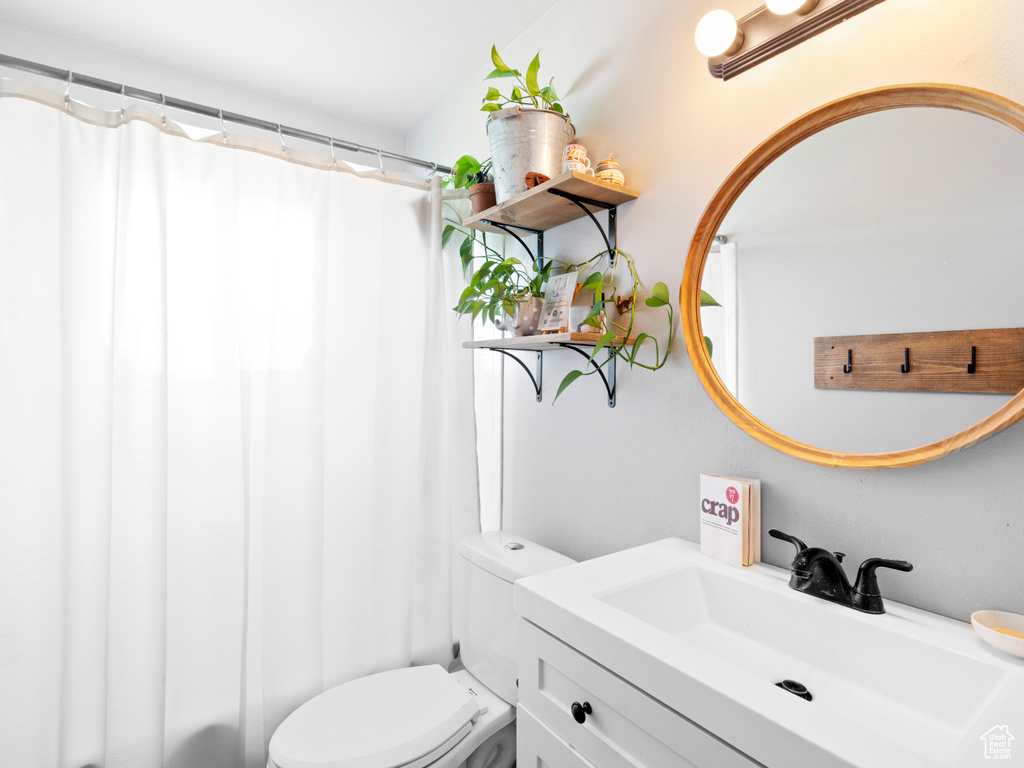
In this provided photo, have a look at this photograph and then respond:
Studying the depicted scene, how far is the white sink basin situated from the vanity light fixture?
39.0 inches

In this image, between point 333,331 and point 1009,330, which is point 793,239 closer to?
point 1009,330

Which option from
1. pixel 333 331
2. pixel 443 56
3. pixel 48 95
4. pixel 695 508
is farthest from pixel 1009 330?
pixel 48 95

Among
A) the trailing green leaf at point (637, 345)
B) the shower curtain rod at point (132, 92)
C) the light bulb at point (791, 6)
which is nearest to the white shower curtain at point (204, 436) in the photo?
the shower curtain rod at point (132, 92)

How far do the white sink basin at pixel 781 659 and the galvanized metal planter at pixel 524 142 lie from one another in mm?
990

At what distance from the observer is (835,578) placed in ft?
2.98

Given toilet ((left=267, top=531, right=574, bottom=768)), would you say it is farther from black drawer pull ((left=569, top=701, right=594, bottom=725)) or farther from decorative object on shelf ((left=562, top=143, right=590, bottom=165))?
decorative object on shelf ((left=562, top=143, right=590, bottom=165))

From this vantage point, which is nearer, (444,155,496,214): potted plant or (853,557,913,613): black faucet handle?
(853,557,913,613): black faucet handle

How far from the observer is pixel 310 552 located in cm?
162

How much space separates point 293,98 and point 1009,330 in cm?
242

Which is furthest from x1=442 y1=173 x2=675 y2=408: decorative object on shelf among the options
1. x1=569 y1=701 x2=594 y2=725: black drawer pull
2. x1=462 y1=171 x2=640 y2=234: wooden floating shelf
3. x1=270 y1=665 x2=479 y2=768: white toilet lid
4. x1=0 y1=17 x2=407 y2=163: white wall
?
x1=0 y1=17 x2=407 y2=163: white wall

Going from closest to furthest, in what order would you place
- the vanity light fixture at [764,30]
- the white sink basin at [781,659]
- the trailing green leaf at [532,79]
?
the white sink basin at [781,659] → the vanity light fixture at [764,30] → the trailing green leaf at [532,79]

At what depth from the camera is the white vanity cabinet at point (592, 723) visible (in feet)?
2.29

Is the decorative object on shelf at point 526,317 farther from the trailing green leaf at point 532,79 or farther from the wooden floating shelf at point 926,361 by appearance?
the wooden floating shelf at point 926,361

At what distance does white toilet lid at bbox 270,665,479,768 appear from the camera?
1.19m
